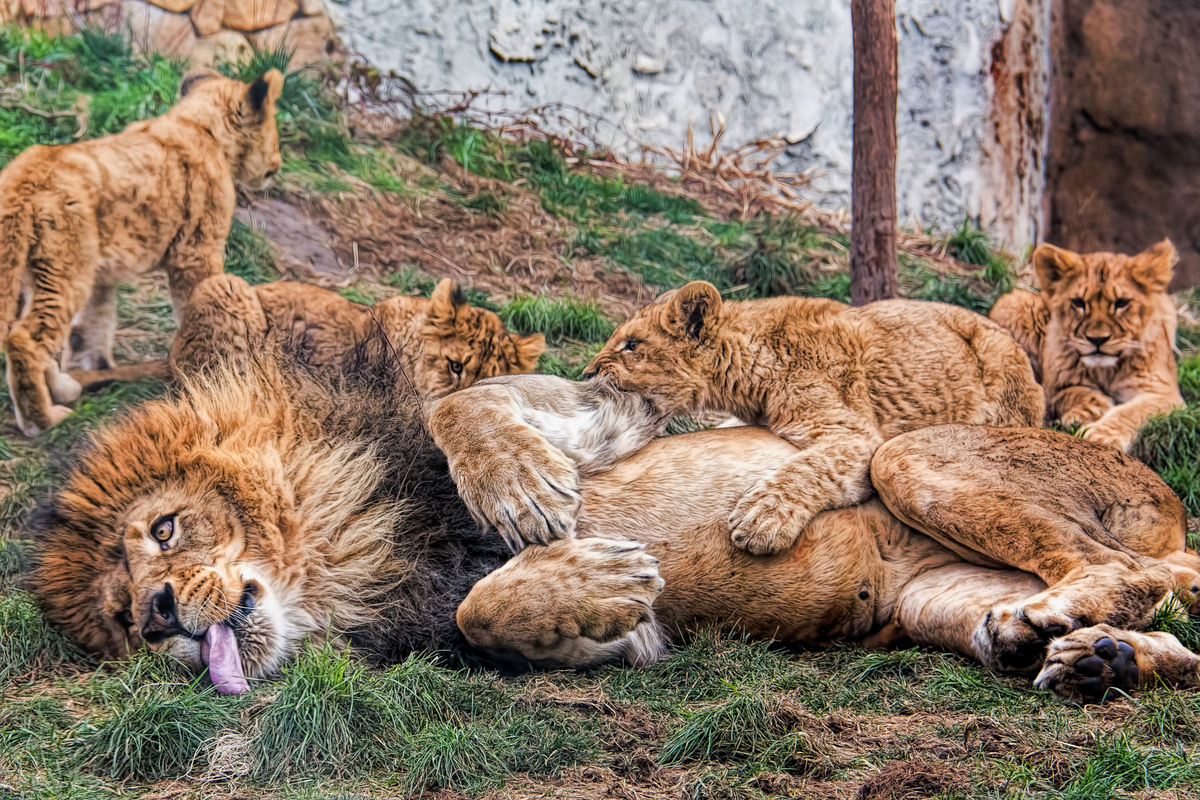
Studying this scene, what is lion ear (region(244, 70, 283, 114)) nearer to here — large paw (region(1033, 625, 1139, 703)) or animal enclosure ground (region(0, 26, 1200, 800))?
animal enclosure ground (region(0, 26, 1200, 800))

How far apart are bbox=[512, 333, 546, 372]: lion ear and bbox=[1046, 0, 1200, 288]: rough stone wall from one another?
6.43m

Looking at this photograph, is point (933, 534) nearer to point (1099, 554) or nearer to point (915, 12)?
point (1099, 554)

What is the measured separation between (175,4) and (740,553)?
574 cm

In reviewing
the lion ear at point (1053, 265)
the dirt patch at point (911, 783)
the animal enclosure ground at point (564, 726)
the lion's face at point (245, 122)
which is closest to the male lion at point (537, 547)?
the animal enclosure ground at point (564, 726)

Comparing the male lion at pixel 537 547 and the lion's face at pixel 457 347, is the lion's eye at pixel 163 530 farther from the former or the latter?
the lion's face at pixel 457 347

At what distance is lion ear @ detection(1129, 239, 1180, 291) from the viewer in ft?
20.2

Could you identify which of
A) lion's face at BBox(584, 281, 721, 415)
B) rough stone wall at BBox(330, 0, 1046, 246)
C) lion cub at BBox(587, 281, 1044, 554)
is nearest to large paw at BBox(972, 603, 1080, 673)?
lion cub at BBox(587, 281, 1044, 554)

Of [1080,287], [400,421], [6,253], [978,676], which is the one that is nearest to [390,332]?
[400,421]

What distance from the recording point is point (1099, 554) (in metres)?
3.05

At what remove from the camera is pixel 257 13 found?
282 inches

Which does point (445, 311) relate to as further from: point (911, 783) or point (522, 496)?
point (911, 783)

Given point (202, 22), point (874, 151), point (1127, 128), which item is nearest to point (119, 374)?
point (202, 22)

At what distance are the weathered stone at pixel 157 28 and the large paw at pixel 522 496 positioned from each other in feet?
16.4

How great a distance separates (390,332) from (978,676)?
2.97 m
